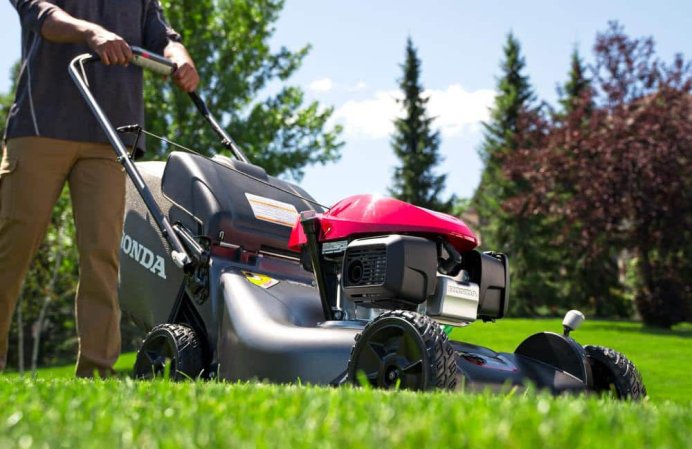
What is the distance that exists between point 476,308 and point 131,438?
184cm

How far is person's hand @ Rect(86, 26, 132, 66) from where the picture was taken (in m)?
3.56

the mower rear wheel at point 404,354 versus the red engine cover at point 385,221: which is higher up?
the red engine cover at point 385,221

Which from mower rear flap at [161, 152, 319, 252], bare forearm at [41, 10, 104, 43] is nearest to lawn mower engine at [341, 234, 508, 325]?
mower rear flap at [161, 152, 319, 252]

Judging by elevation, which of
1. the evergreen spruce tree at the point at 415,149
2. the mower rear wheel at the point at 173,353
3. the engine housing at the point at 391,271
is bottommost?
the mower rear wheel at the point at 173,353

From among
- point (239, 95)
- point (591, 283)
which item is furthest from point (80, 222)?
point (591, 283)

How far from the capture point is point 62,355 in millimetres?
24516

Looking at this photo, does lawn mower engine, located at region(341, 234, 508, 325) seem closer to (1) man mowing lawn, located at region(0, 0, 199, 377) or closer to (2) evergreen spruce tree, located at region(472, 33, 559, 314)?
(1) man mowing lawn, located at region(0, 0, 199, 377)

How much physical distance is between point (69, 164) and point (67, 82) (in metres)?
0.37

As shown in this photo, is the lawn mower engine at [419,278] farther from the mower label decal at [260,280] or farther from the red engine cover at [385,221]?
the mower label decal at [260,280]

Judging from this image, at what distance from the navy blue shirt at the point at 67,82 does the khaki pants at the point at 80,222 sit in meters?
0.08

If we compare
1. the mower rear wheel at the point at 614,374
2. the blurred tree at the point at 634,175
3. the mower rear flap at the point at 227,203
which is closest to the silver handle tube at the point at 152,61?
the mower rear flap at the point at 227,203

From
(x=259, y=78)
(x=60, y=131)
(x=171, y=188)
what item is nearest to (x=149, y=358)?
(x=171, y=188)

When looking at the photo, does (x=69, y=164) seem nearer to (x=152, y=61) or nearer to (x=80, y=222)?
(x=80, y=222)

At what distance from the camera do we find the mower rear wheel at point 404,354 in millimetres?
2404
